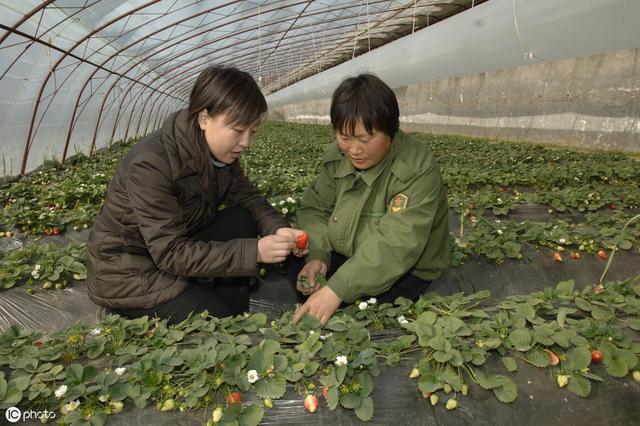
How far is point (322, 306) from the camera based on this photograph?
2203mm

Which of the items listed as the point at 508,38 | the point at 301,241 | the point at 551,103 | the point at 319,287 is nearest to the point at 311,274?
the point at 319,287

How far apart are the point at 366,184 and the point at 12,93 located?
9.00 metres

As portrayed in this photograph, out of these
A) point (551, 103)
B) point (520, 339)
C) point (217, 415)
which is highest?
point (217, 415)

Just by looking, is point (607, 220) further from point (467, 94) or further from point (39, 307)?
point (467, 94)

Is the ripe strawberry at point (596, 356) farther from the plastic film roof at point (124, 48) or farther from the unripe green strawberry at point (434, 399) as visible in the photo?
the plastic film roof at point (124, 48)

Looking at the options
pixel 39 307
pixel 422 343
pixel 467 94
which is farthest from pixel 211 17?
pixel 422 343

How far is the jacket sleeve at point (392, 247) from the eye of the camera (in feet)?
7.39

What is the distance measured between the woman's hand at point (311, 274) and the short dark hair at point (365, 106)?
2.89ft

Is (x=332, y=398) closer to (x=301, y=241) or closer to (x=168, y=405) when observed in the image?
(x=168, y=405)

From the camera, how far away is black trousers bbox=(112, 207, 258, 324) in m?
2.44

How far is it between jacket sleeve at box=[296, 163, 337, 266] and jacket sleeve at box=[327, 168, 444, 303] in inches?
18.9

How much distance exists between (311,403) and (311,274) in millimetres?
1125

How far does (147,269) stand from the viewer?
2.44m

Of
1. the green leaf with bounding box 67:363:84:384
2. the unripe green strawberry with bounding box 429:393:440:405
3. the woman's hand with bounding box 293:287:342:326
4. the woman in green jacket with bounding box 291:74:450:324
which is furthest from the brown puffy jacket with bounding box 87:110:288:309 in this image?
the unripe green strawberry with bounding box 429:393:440:405
